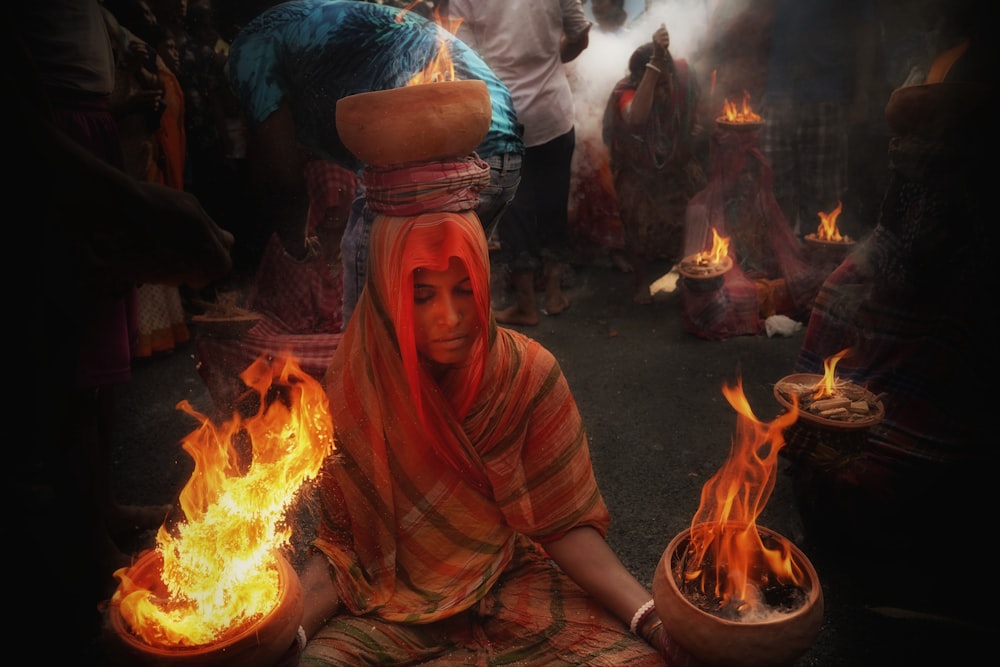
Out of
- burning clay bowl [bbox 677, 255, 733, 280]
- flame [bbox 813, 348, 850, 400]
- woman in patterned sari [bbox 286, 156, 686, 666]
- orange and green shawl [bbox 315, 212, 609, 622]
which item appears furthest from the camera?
burning clay bowl [bbox 677, 255, 733, 280]

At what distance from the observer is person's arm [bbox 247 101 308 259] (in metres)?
3.30

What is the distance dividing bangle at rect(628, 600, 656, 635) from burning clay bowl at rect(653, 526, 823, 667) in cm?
25

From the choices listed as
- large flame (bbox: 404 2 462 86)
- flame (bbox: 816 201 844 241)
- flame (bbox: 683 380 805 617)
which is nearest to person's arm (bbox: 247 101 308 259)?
large flame (bbox: 404 2 462 86)

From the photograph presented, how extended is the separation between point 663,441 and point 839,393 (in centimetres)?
146

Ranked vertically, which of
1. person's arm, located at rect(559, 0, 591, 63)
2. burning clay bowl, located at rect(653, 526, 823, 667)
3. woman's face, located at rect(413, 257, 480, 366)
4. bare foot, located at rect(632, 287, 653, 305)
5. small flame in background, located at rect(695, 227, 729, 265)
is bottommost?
bare foot, located at rect(632, 287, 653, 305)

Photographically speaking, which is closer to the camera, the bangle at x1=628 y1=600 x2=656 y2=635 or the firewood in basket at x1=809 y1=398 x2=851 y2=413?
the bangle at x1=628 y1=600 x2=656 y2=635

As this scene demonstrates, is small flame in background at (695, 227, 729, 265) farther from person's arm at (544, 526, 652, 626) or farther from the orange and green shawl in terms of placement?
person's arm at (544, 526, 652, 626)

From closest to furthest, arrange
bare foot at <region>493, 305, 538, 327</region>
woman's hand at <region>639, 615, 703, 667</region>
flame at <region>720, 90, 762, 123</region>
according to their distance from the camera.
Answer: woman's hand at <region>639, 615, 703, 667</region>, bare foot at <region>493, 305, 538, 327</region>, flame at <region>720, 90, 762, 123</region>

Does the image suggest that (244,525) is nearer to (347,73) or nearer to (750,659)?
(750,659)

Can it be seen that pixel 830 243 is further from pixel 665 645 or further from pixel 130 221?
pixel 130 221

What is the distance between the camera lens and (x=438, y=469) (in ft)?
6.93

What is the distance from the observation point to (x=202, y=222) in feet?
3.41

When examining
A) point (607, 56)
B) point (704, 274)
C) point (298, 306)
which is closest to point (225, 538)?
point (298, 306)

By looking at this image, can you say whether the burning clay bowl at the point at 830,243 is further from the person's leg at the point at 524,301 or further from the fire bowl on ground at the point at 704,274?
the person's leg at the point at 524,301
